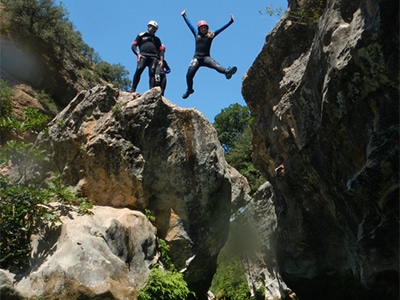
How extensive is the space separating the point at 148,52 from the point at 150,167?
12.4ft

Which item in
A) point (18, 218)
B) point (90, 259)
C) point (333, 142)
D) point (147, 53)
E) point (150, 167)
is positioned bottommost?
point (90, 259)

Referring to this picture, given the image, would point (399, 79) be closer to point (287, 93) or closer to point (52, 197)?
point (287, 93)

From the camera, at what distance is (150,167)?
635 inches

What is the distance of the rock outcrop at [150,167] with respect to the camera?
1544cm

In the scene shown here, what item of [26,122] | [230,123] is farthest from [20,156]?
[230,123]

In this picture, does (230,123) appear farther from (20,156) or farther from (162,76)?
(20,156)

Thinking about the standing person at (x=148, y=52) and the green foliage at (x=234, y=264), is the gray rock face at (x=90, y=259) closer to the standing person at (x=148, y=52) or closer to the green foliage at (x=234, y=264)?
the standing person at (x=148, y=52)

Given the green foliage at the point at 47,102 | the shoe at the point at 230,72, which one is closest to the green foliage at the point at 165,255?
the shoe at the point at 230,72

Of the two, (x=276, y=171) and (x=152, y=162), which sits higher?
(x=276, y=171)

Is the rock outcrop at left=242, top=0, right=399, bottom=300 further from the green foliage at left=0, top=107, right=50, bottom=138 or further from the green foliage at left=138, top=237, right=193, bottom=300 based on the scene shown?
the green foliage at left=0, top=107, right=50, bottom=138

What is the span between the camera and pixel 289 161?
16.0 metres

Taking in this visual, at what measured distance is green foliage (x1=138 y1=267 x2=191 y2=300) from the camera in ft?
44.2

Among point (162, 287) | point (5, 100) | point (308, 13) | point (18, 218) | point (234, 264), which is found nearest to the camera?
point (18, 218)

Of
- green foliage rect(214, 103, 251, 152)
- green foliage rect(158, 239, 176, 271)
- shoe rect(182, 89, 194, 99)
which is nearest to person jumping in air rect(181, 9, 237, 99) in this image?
shoe rect(182, 89, 194, 99)
